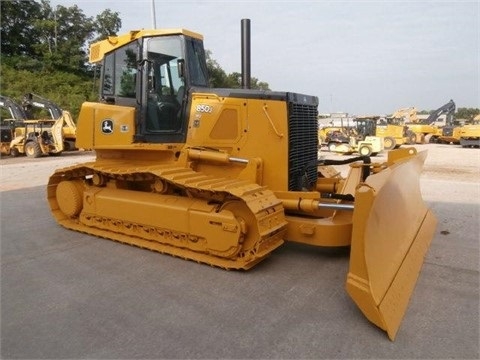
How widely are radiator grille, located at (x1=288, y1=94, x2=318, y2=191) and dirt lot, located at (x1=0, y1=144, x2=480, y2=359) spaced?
0.95m

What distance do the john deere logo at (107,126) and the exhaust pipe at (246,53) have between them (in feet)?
6.79

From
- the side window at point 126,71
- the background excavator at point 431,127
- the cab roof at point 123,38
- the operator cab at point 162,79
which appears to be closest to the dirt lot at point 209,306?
the operator cab at point 162,79

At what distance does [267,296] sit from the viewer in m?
3.63

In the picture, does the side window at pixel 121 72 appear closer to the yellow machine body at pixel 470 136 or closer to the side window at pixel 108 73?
the side window at pixel 108 73

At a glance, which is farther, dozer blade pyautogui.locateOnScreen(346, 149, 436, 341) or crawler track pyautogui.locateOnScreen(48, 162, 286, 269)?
crawler track pyautogui.locateOnScreen(48, 162, 286, 269)

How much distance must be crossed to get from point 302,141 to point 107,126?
2.90 m

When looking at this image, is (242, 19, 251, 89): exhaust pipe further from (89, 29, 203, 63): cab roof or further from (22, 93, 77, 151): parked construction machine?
(22, 93, 77, 151): parked construction machine

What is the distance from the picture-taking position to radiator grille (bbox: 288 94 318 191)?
4.84 meters

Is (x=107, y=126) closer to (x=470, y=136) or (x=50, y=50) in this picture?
(x=470, y=136)

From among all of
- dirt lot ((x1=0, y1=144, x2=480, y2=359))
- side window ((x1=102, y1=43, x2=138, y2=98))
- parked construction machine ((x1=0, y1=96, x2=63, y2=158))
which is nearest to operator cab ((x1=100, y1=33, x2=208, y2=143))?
side window ((x1=102, y1=43, x2=138, y2=98))

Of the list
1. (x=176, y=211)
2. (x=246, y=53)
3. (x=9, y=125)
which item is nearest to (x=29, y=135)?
(x=9, y=125)

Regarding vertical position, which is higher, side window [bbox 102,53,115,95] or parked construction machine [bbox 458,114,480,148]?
side window [bbox 102,53,115,95]

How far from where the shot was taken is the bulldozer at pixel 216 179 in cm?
391

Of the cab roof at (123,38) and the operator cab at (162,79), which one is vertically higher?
the cab roof at (123,38)
